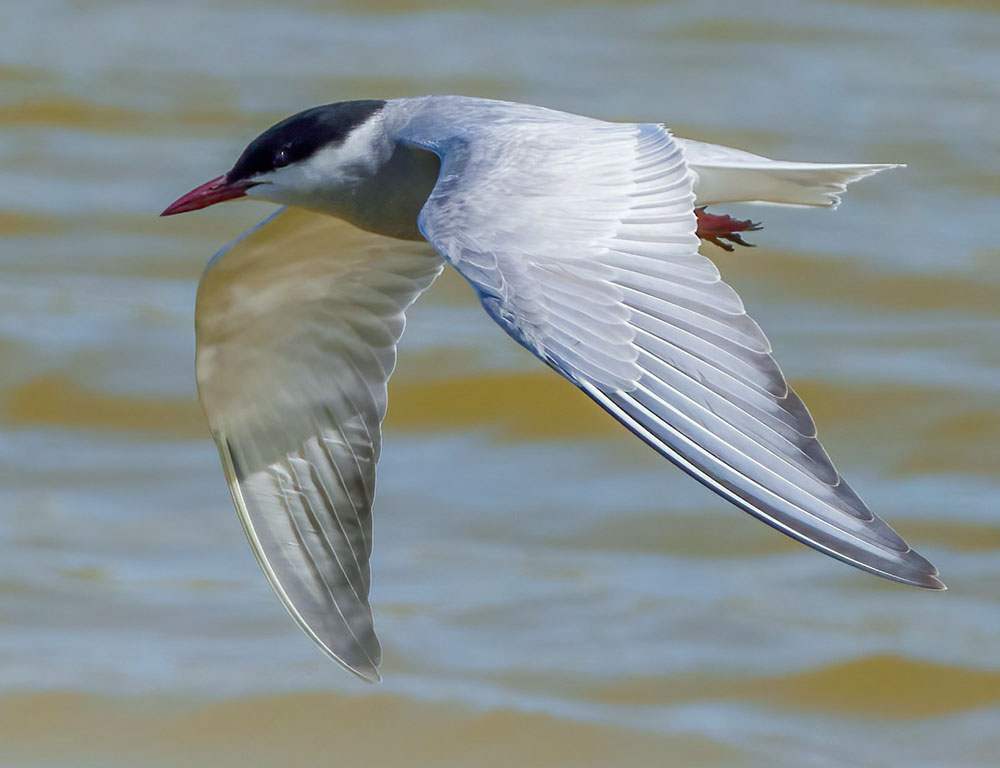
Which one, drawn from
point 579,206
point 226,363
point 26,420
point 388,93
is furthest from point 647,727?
point 388,93

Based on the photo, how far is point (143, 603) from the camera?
23.2ft

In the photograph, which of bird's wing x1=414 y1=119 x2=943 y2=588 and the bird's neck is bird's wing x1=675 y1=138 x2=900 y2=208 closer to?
bird's wing x1=414 y1=119 x2=943 y2=588

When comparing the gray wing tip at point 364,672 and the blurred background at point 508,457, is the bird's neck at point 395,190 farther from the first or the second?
the blurred background at point 508,457

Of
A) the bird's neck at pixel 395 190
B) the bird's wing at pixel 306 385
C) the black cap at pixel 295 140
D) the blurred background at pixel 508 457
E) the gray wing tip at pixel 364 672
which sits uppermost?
the black cap at pixel 295 140

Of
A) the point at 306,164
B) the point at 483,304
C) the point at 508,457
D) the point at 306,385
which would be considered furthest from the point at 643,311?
the point at 508,457

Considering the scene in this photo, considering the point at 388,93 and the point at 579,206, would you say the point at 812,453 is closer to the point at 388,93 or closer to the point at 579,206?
the point at 579,206

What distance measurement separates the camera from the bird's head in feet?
18.1

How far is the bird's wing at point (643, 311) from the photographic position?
3.85m

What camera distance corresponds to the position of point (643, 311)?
4301 millimetres

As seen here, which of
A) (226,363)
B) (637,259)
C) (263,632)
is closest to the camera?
(637,259)

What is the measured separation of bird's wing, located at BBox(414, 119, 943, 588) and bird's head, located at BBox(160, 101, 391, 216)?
0.49 meters

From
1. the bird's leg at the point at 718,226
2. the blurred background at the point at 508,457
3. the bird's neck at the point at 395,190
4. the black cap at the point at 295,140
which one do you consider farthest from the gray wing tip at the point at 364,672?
the bird's leg at the point at 718,226

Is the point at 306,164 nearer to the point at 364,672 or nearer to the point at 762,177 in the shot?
the point at 762,177

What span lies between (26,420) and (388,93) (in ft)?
12.6
